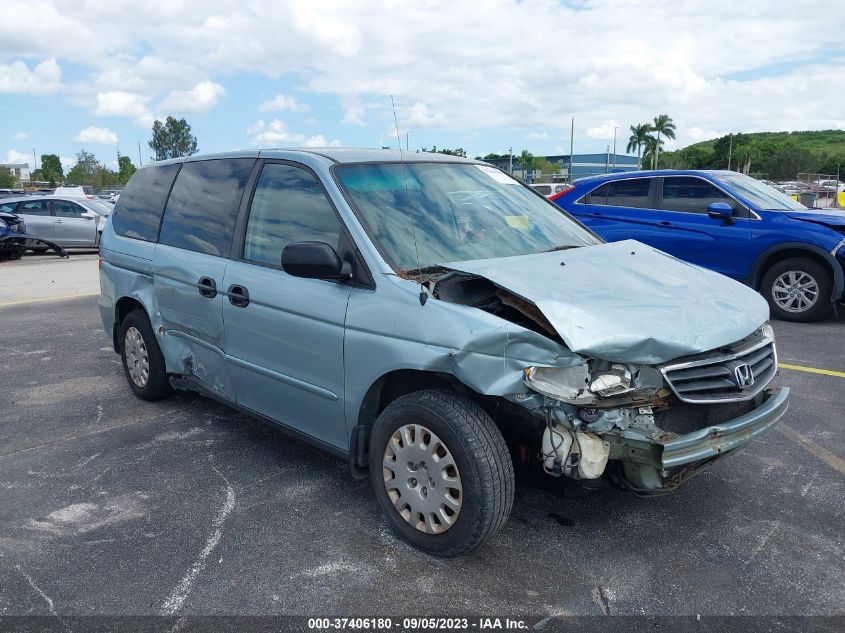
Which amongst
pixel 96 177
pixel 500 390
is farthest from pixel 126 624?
pixel 96 177

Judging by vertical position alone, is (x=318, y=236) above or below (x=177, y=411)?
above

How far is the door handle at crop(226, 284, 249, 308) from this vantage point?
3.93 meters

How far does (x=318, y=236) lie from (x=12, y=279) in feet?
37.4

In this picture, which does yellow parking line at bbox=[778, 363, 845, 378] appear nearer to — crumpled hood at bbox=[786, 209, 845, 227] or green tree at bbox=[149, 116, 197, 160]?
crumpled hood at bbox=[786, 209, 845, 227]

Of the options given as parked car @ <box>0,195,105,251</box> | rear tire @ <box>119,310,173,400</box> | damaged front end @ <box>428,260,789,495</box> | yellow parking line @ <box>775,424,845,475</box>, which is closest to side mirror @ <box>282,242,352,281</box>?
damaged front end @ <box>428,260,789,495</box>

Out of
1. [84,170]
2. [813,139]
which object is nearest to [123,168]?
[84,170]

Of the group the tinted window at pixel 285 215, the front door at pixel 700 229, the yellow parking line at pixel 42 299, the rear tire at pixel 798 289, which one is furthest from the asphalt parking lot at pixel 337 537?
the yellow parking line at pixel 42 299

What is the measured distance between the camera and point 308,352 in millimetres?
3613

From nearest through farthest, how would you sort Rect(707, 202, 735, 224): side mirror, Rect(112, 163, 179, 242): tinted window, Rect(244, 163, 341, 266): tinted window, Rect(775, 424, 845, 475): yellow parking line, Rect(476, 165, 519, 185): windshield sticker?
Rect(244, 163, 341, 266): tinted window, Rect(775, 424, 845, 475): yellow parking line, Rect(476, 165, 519, 185): windshield sticker, Rect(112, 163, 179, 242): tinted window, Rect(707, 202, 735, 224): side mirror

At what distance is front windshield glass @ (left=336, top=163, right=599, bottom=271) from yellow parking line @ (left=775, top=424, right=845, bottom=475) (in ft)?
5.98

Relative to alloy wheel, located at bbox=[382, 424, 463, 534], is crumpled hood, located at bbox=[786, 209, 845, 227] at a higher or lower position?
higher

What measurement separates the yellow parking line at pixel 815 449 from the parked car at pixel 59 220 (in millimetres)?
16428

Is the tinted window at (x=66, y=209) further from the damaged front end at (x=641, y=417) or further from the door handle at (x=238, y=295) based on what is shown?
the damaged front end at (x=641, y=417)

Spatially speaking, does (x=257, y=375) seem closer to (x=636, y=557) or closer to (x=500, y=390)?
(x=500, y=390)
